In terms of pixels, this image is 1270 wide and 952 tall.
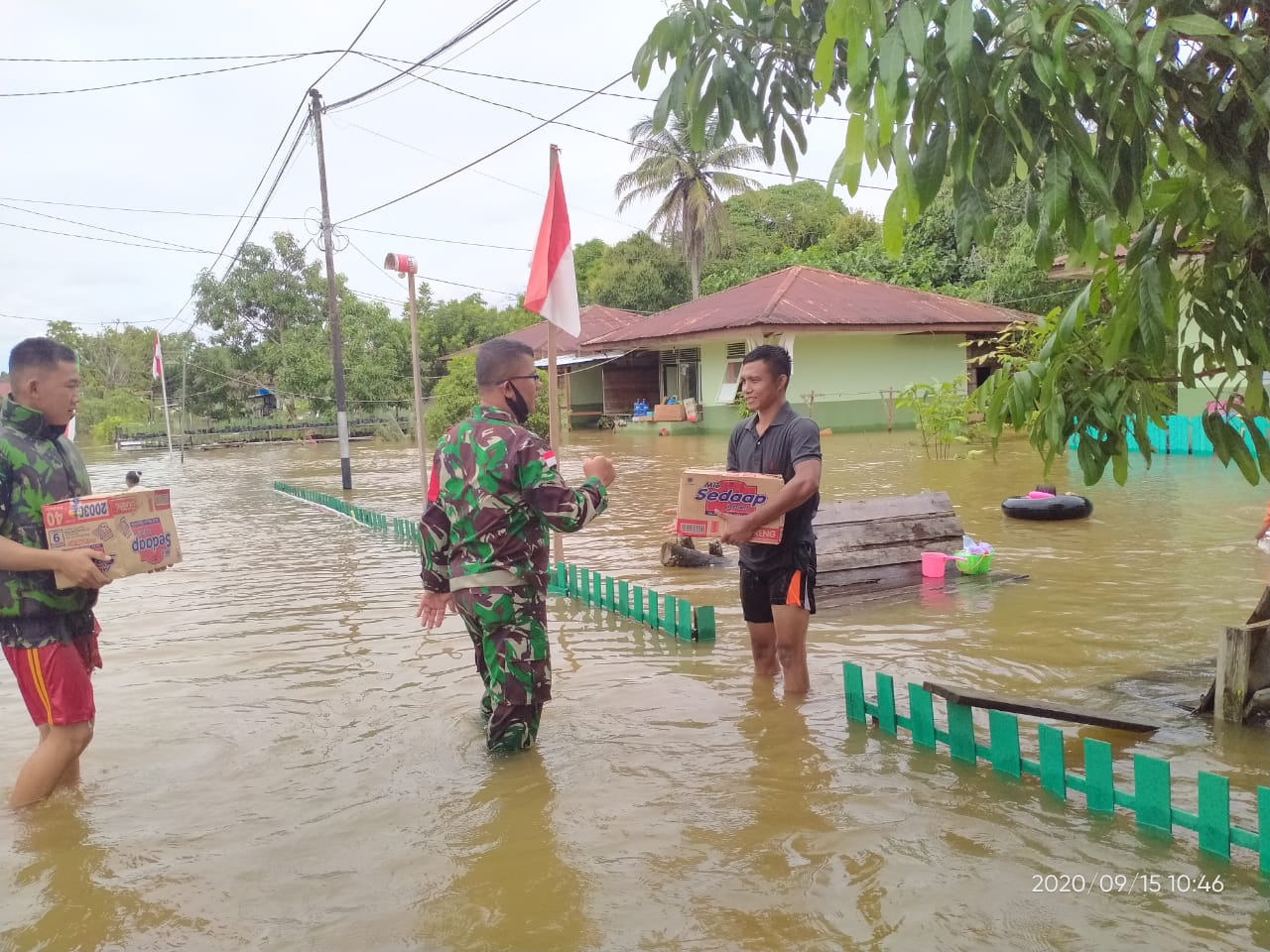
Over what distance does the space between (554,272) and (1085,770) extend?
541 centimetres

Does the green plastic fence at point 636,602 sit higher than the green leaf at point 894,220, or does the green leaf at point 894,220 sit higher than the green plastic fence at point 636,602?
the green leaf at point 894,220

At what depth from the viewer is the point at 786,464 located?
498cm

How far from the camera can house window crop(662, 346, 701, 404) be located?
32781 mm

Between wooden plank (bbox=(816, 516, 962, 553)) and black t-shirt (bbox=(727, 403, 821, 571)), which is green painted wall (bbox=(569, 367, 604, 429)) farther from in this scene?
black t-shirt (bbox=(727, 403, 821, 571))

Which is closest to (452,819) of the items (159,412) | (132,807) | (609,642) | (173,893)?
(173,893)

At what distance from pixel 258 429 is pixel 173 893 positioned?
3904 centimetres

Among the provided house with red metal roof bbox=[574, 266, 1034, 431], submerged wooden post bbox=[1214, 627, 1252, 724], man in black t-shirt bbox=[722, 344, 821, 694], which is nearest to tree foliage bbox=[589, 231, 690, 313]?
house with red metal roof bbox=[574, 266, 1034, 431]

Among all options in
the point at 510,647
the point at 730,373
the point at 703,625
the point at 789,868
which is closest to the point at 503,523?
the point at 510,647

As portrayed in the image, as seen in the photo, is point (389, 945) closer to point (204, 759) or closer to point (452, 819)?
point (452, 819)

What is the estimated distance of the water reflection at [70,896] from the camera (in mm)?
3270

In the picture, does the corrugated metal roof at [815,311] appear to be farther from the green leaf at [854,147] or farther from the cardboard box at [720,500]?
the green leaf at [854,147]

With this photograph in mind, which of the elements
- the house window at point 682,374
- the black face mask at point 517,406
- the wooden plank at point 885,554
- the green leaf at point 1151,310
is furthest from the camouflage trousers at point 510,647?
the house window at point 682,374
